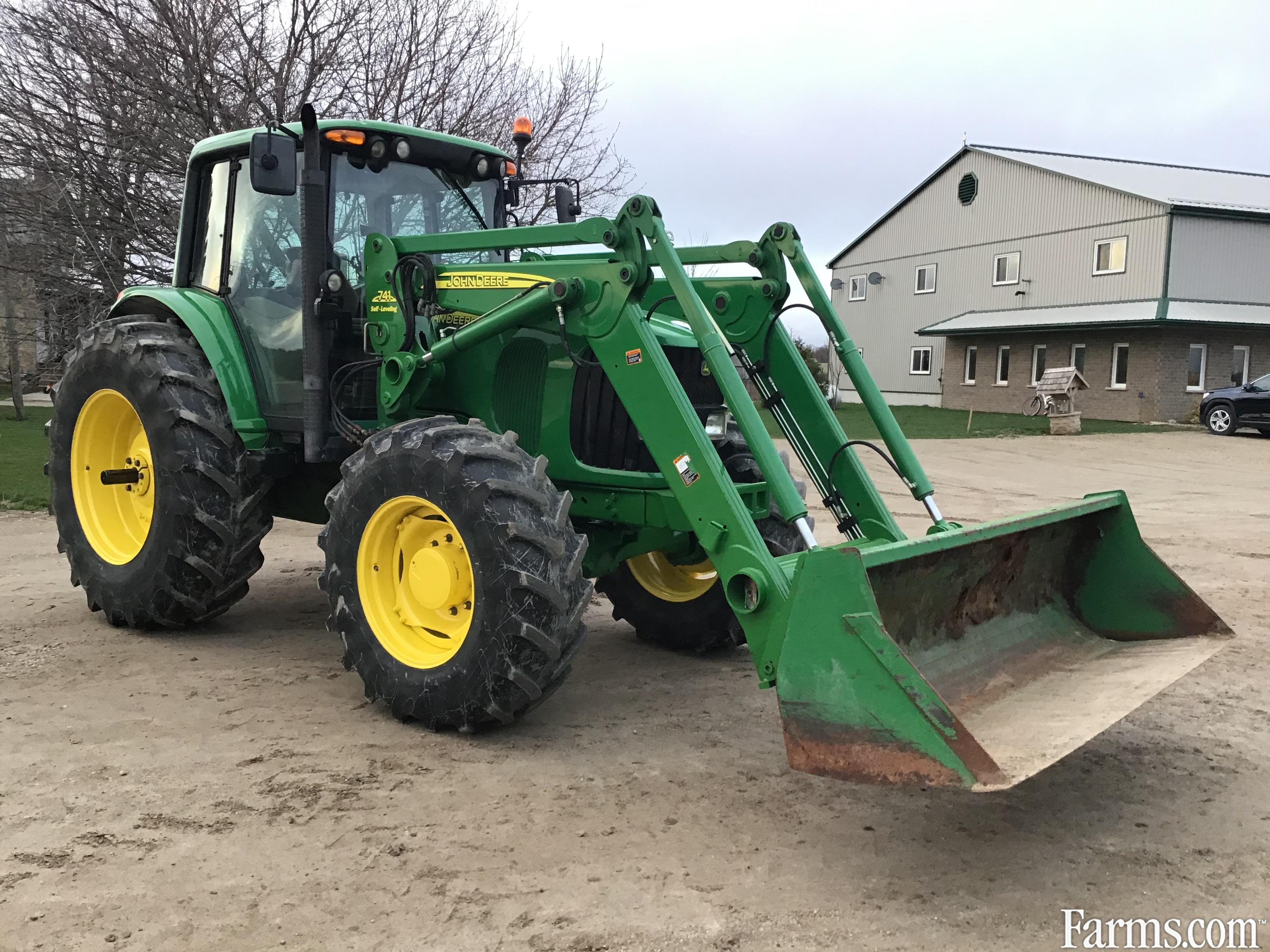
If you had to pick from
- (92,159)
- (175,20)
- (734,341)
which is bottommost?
(734,341)

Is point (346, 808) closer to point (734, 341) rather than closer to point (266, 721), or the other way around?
point (266, 721)

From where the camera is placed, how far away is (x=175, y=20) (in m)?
11.7

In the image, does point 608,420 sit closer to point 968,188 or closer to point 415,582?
point 415,582

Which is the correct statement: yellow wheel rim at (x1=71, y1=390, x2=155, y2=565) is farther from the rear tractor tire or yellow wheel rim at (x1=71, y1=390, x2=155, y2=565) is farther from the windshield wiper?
the rear tractor tire

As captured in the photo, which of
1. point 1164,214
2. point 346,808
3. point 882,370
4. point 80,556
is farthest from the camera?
point 882,370

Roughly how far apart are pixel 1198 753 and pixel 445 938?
299 centimetres

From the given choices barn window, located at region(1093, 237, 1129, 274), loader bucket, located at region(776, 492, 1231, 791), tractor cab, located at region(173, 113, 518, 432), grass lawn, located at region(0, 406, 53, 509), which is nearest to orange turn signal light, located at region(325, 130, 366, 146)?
tractor cab, located at region(173, 113, 518, 432)


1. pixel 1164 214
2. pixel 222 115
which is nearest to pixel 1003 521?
pixel 222 115

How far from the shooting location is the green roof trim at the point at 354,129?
5141 mm

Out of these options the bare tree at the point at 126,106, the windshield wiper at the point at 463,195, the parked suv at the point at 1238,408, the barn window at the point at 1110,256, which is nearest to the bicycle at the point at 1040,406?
the parked suv at the point at 1238,408

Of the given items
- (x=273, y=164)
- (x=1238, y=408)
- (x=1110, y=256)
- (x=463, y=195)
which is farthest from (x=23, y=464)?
(x=1110, y=256)

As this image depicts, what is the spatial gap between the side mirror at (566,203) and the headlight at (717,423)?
163cm

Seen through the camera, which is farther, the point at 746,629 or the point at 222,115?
the point at 222,115

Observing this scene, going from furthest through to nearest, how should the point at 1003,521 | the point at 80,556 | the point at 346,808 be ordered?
the point at 80,556 → the point at 1003,521 → the point at 346,808
